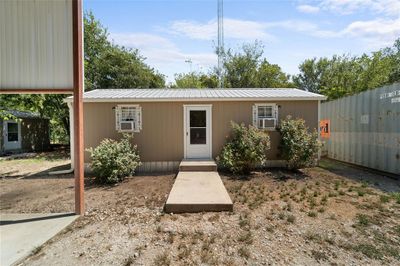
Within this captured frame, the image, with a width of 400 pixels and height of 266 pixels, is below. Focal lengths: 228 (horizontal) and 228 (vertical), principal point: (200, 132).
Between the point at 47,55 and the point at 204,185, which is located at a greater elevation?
the point at 47,55

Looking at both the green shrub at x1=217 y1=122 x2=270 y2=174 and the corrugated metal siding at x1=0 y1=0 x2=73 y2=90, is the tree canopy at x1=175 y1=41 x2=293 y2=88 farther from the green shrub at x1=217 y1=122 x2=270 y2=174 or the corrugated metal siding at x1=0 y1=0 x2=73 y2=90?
the corrugated metal siding at x1=0 y1=0 x2=73 y2=90

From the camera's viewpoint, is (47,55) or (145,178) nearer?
(47,55)

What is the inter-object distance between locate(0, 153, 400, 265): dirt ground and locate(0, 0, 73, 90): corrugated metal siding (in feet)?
8.48

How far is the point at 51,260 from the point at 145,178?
427 cm

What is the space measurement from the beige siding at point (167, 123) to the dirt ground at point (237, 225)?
1.78 meters

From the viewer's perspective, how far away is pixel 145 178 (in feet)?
23.4

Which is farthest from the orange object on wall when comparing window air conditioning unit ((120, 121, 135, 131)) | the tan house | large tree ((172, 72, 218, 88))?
large tree ((172, 72, 218, 88))

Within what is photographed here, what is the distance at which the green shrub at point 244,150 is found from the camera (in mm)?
7230

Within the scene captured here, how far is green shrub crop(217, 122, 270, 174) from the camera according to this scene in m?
7.23

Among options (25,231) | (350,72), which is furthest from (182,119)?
(350,72)

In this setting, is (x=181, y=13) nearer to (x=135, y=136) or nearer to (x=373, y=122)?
(x=135, y=136)

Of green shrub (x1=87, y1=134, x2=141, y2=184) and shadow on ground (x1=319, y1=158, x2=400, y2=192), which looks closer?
shadow on ground (x1=319, y1=158, x2=400, y2=192)

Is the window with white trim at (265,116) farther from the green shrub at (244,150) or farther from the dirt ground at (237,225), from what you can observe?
the dirt ground at (237,225)

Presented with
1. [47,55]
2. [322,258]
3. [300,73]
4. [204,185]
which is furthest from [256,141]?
[300,73]
